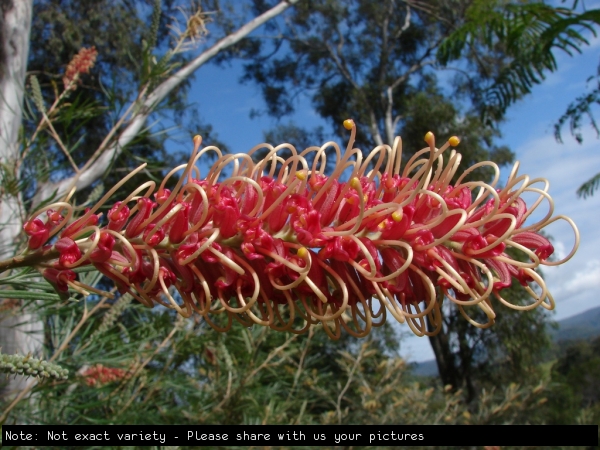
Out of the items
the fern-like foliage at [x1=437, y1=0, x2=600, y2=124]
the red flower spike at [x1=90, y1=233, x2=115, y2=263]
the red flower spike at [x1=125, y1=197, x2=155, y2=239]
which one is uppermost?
the fern-like foliage at [x1=437, y1=0, x2=600, y2=124]

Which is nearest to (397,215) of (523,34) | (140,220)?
(140,220)

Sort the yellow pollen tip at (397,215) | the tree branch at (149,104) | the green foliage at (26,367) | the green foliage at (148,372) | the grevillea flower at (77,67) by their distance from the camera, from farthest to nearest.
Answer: the tree branch at (149,104) → the grevillea flower at (77,67) → the green foliage at (148,372) → the yellow pollen tip at (397,215) → the green foliage at (26,367)

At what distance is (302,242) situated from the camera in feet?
1.85

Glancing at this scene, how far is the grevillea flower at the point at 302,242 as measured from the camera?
0.55 meters

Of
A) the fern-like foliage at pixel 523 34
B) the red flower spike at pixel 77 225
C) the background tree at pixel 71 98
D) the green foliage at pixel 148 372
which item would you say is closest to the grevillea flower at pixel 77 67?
the background tree at pixel 71 98

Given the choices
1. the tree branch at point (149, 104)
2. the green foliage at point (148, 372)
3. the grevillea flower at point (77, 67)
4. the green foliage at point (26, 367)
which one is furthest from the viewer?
the tree branch at point (149, 104)

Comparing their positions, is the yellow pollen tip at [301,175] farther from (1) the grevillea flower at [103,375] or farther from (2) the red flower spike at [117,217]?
(1) the grevillea flower at [103,375]

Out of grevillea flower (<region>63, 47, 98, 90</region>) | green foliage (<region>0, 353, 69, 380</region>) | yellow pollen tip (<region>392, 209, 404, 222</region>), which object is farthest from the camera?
grevillea flower (<region>63, 47, 98, 90</region>)

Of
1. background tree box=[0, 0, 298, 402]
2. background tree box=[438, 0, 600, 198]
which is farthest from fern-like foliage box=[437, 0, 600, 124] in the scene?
background tree box=[0, 0, 298, 402]

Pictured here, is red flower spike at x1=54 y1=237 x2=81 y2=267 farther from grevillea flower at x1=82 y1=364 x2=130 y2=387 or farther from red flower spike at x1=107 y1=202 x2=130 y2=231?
grevillea flower at x1=82 y1=364 x2=130 y2=387

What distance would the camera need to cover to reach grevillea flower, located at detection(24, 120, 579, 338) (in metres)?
0.55

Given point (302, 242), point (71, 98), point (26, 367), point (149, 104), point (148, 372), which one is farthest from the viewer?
point (71, 98)

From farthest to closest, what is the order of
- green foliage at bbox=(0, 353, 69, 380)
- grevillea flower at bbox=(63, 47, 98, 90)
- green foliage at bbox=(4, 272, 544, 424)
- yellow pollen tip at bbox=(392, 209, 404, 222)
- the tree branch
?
the tree branch → grevillea flower at bbox=(63, 47, 98, 90) → green foliage at bbox=(4, 272, 544, 424) → yellow pollen tip at bbox=(392, 209, 404, 222) → green foliage at bbox=(0, 353, 69, 380)

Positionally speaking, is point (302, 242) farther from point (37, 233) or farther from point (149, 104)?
point (149, 104)
